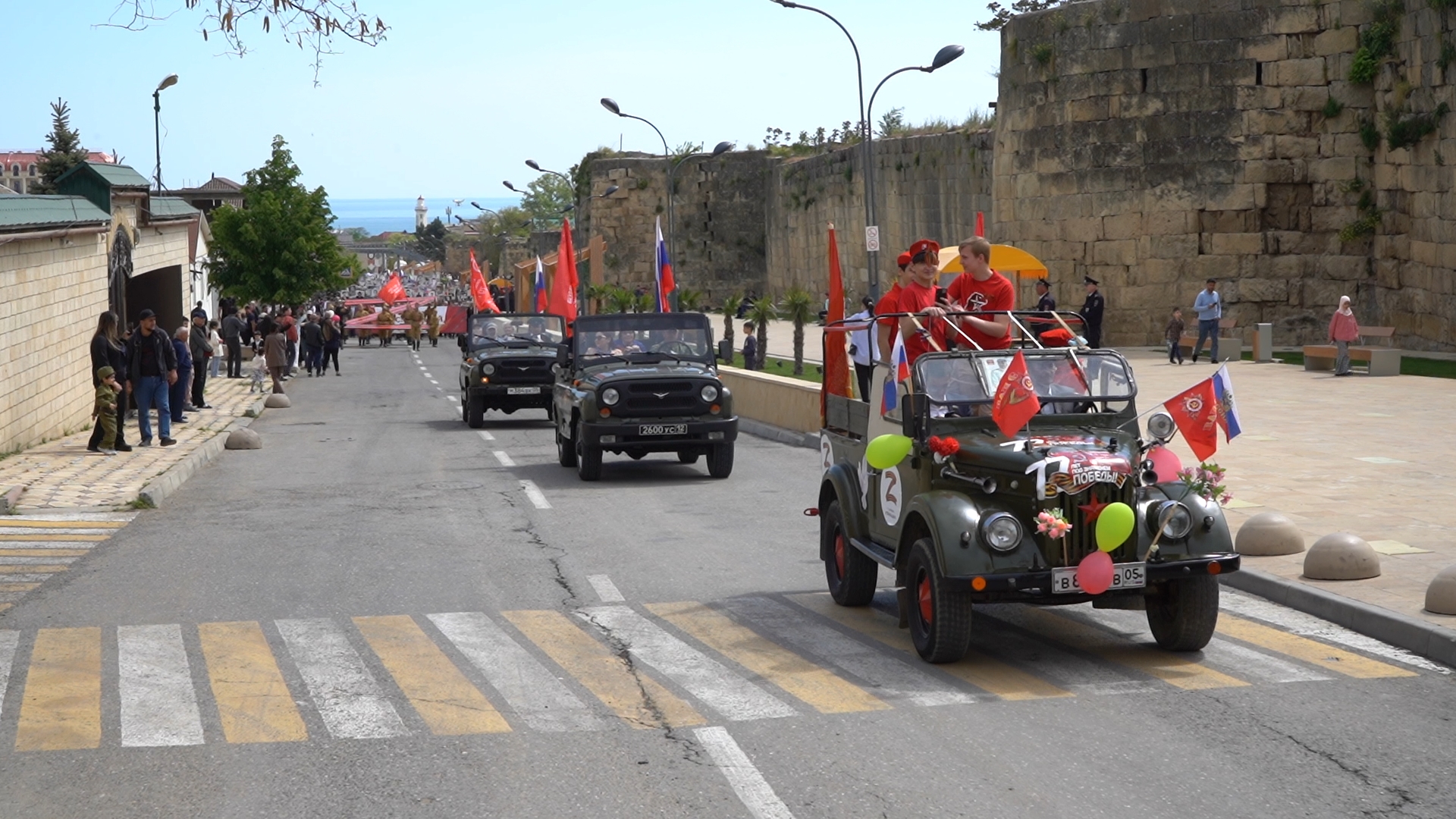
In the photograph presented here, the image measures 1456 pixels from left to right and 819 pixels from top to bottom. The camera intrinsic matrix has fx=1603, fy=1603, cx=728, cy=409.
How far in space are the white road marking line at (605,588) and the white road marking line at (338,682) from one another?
1686mm

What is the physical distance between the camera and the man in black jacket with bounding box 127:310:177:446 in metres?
20.3

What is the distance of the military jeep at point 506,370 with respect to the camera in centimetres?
2442

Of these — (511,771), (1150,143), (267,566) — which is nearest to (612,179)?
(1150,143)

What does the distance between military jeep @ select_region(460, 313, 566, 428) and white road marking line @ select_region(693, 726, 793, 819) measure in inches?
701

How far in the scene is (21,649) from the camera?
27.7 feet

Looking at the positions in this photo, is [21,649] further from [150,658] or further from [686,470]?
[686,470]

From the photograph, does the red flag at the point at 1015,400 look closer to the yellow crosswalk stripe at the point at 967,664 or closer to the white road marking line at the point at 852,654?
the yellow crosswalk stripe at the point at 967,664

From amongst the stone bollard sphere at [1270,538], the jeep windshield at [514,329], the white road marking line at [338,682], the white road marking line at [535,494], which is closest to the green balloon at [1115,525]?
the white road marking line at [338,682]

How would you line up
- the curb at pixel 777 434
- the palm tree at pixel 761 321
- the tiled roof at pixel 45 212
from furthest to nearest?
the palm tree at pixel 761 321
the curb at pixel 777 434
the tiled roof at pixel 45 212

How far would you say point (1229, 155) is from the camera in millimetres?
32438

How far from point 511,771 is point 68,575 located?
608cm

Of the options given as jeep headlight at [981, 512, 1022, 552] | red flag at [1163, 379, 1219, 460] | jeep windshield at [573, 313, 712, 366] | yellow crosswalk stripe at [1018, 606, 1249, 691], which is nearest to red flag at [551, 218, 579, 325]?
jeep windshield at [573, 313, 712, 366]

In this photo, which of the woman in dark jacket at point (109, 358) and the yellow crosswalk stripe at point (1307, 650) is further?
the woman in dark jacket at point (109, 358)

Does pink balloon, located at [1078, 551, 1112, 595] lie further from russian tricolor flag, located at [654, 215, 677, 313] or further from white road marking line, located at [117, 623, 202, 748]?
russian tricolor flag, located at [654, 215, 677, 313]
